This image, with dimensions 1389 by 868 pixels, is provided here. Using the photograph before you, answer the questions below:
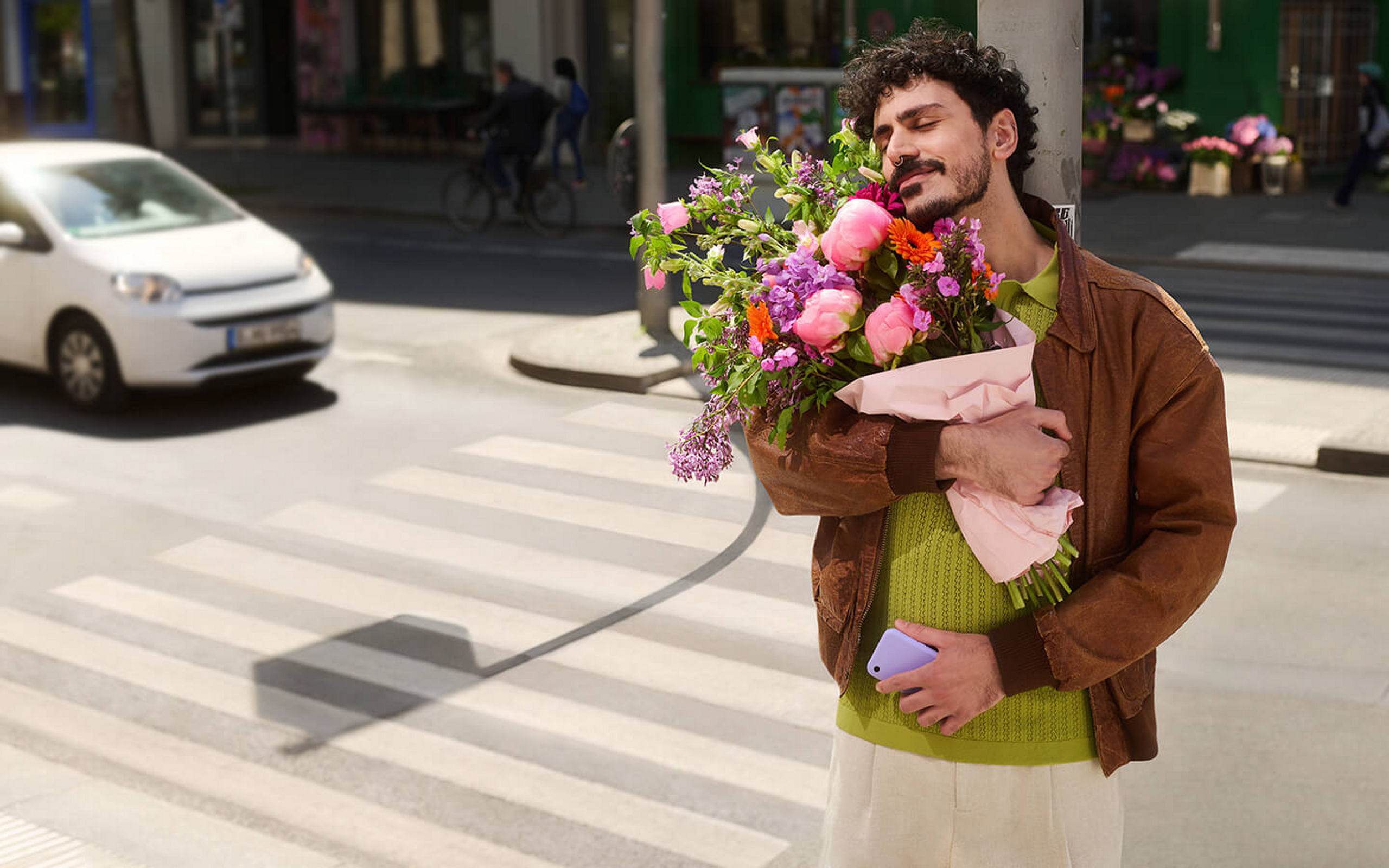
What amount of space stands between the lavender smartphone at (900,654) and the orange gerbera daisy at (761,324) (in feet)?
1.65

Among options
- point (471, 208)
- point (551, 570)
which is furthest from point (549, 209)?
point (551, 570)

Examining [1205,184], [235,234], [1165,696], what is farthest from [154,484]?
[1205,184]

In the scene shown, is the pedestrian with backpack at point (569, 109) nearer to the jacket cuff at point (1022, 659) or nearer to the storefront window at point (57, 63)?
the storefront window at point (57, 63)

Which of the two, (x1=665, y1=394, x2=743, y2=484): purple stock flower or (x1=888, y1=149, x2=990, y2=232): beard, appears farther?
(x1=665, y1=394, x2=743, y2=484): purple stock flower

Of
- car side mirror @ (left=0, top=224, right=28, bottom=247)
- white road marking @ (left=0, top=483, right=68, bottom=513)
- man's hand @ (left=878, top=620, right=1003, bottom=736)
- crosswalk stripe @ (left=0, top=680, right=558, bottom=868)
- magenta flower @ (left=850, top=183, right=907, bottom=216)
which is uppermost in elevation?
magenta flower @ (left=850, top=183, right=907, bottom=216)

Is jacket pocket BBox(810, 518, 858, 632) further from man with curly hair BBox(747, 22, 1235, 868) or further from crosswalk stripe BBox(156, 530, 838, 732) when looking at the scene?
crosswalk stripe BBox(156, 530, 838, 732)

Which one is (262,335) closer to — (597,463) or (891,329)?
(597,463)

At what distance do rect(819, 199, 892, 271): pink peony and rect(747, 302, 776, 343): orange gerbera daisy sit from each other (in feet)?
0.43

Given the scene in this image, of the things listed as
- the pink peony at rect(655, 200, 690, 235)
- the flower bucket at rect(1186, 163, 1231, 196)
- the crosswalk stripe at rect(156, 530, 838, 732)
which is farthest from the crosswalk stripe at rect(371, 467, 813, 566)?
the flower bucket at rect(1186, 163, 1231, 196)

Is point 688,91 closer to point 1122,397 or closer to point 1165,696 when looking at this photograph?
point 1165,696

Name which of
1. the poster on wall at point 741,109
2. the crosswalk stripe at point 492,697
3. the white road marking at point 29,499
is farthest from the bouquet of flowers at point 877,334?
the poster on wall at point 741,109

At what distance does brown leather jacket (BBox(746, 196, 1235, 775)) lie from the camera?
8.68ft

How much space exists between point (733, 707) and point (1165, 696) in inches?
59.0

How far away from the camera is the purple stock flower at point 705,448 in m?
2.93
